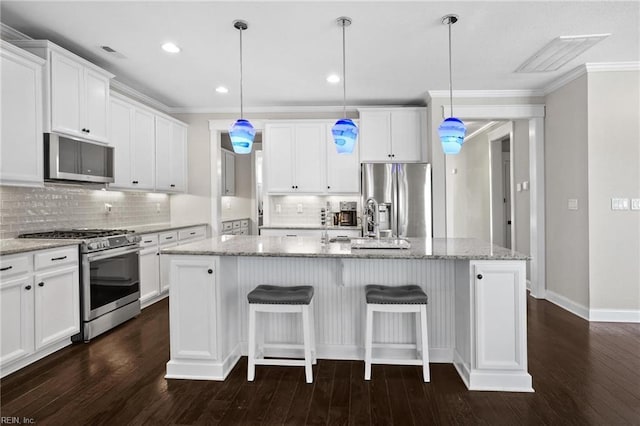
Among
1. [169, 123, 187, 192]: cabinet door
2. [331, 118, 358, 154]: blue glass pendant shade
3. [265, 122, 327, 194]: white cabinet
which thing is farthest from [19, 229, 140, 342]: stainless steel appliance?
[331, 118, 358, 154]: blue glass pendant shade

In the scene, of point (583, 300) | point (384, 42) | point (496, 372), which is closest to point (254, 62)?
point (384, 42)

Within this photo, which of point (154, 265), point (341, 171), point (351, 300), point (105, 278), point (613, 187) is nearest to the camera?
point (351, 300)

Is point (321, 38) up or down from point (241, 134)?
up

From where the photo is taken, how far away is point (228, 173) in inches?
273

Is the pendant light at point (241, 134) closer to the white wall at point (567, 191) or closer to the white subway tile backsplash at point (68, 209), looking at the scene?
the white subway tile backsplash at point (68, 209)

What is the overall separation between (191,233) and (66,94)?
7.65ft

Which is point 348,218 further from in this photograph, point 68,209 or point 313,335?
point 68,209

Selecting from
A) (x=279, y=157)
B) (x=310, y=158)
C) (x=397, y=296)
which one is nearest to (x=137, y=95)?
(x=279, y=157)

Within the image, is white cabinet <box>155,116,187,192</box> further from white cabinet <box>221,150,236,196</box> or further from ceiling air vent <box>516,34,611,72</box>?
ceiling air vent <box>516,34,611,72</box>

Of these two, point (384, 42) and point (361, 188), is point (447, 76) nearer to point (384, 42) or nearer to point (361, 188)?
point (384, 42)

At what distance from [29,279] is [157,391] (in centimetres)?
131

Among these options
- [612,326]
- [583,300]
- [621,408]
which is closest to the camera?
[621,408]

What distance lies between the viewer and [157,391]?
95.3 inches

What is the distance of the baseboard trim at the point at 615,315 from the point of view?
12.5 feet
